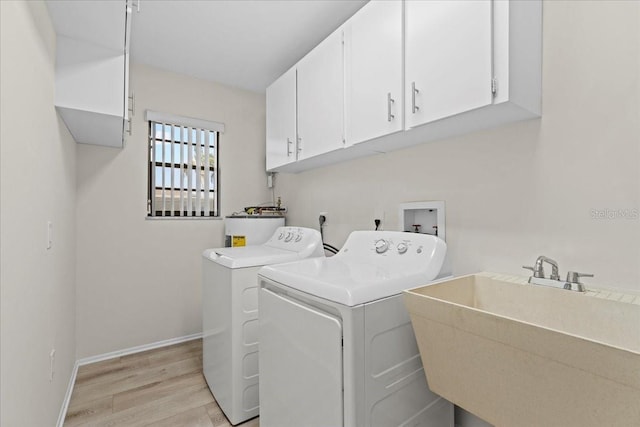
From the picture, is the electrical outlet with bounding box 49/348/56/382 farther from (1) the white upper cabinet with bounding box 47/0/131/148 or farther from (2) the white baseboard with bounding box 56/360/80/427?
(1) the white upper cabinet with bounding box 47/0/131/148

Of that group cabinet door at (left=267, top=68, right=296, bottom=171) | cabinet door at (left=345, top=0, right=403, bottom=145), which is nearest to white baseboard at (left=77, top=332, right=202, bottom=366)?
cabinet door at (left=267, top=68, right=296, bottom=171)

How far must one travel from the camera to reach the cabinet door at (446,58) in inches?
43.8

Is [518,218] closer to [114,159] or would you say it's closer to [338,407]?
[338,407]

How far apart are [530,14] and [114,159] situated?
9.55 feet

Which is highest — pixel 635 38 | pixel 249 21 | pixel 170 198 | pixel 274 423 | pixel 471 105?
pixel 249 21

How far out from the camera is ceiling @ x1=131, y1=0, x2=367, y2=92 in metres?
1.88

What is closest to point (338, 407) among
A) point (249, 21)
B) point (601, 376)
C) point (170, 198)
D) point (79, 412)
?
point (601, 376)

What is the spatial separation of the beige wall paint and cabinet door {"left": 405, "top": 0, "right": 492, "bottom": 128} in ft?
1.20

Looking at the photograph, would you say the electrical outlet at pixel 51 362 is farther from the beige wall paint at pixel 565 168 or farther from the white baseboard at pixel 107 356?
the beige wall paint at pixel 565 168

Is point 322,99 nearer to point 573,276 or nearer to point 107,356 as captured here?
point 573,276

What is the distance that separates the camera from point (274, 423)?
1.39 metres

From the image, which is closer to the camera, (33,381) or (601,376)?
(601,376)

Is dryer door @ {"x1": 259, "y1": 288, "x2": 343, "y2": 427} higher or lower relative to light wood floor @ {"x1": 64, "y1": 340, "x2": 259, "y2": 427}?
higher

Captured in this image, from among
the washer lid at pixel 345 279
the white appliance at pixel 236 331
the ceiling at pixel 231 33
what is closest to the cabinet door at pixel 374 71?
the ceiling at pixel 231 33
